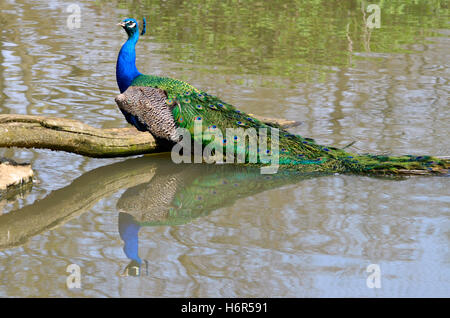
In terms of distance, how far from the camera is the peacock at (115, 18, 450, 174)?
6.86 meters

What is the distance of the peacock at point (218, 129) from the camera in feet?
22.5

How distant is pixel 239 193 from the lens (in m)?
6.46

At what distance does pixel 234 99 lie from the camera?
9.49 meters

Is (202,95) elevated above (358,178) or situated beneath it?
elevated above

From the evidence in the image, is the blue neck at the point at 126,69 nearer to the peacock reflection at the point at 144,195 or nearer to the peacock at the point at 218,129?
the peacock at the point at 218,129

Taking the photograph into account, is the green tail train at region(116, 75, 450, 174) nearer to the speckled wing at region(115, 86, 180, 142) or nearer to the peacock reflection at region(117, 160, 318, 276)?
the speckled wing at region(115, 86, 180, 142)

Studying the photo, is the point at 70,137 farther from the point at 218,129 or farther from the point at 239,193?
the point at 239,193

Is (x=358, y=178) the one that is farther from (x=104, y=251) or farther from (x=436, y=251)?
(x=104, y=251)

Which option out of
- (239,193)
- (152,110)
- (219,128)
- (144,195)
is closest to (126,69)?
(152,110)

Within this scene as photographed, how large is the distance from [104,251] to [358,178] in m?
2.74

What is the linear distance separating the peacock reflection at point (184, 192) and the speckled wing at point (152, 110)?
0.39 metres

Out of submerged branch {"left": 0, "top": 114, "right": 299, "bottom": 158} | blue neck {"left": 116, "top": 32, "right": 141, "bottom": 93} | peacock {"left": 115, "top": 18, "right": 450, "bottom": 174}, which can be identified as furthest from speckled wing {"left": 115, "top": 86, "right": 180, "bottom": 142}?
blue neck {"left": 116, "top": 32, "right": 141, "bottom": 93}

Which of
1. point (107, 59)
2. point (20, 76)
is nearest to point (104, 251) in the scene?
point (20, 76)

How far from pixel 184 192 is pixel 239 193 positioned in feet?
1.72
